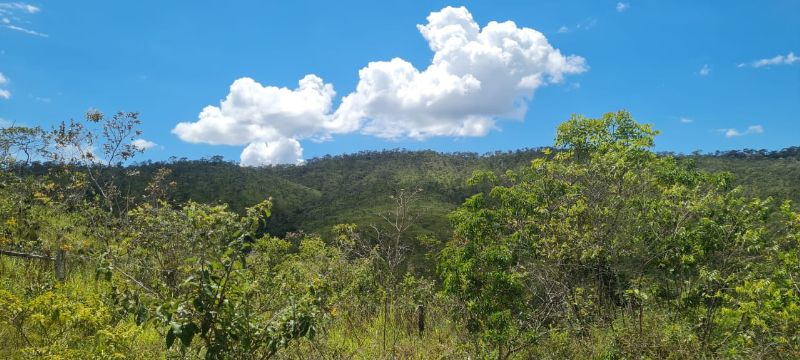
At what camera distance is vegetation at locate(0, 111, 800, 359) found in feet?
13.1

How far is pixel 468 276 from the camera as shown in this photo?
22.1 ft

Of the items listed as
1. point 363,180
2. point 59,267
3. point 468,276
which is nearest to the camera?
point 468,276

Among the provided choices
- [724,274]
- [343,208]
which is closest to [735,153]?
[343,208]

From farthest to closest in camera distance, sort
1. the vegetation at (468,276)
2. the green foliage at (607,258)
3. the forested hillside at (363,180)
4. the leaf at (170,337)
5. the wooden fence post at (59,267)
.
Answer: the forested hillside at (363,180) < the wooden fence post at (59,267) < the green foliage at (607,258) < the vegetation at (468,276) < the leaf at (170,337)

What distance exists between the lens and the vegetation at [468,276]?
398 cm

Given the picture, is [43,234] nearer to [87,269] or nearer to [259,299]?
[87,269]

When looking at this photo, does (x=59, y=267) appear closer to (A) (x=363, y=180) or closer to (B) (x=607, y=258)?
(B) (x=607, y=258)

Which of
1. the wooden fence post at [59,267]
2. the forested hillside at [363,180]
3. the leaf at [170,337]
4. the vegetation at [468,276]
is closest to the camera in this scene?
the leaf at [170,337]

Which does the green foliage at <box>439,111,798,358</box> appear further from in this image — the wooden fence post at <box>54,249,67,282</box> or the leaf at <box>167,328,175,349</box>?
the wooden fence post at <box>54,249,67,282</box>

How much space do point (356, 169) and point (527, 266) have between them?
501ft

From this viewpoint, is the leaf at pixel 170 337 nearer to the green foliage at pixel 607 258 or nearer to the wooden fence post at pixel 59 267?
the green foliage at pixel 607 258

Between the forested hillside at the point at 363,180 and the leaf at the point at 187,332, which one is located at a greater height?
the forested hillside at the point at 363,180

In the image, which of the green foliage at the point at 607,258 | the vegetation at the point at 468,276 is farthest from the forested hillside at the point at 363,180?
the green foliage at the point at 607,258

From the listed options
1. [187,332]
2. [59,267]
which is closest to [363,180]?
[59,267]
